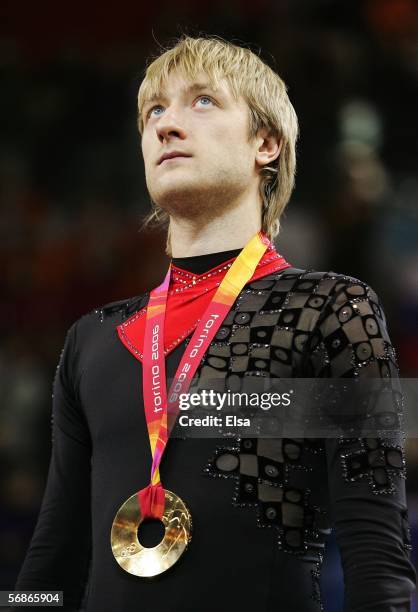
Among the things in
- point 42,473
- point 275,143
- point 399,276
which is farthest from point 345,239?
point 275,143

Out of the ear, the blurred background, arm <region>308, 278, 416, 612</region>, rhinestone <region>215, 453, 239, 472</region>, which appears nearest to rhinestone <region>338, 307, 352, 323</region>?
arm <region>308, 278, 416, 612</region>

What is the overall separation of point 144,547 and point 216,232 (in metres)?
0.75

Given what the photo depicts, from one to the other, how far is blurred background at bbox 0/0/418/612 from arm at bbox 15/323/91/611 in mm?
2454

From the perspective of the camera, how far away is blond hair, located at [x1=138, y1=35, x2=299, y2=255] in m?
2.22

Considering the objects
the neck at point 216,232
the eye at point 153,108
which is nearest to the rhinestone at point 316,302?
the neck at point 216,232

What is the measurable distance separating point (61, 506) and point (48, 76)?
15.2ft

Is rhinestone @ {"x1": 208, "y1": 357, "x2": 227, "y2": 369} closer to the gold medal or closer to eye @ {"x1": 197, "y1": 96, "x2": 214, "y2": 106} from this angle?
the gold medal

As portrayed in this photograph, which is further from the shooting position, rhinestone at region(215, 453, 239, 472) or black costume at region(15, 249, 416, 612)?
rhinestone at region(215, 453, 239, 472)

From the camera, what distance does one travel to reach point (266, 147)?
90.8 inches

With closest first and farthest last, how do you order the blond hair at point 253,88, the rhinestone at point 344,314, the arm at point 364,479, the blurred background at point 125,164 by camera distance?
the arm at point 364,479
the rhinestone at point 344,314
the blond hair at point 253,88
the blurred background at point 125,164

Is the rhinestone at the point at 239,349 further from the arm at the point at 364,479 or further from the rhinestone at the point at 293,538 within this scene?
the rhinestone at the point at 293,538

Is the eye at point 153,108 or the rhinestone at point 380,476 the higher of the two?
the eye at point 153,108

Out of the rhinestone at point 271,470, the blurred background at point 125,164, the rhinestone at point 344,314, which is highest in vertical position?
the blurred background at point 125,164

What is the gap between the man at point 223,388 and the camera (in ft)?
5.67
